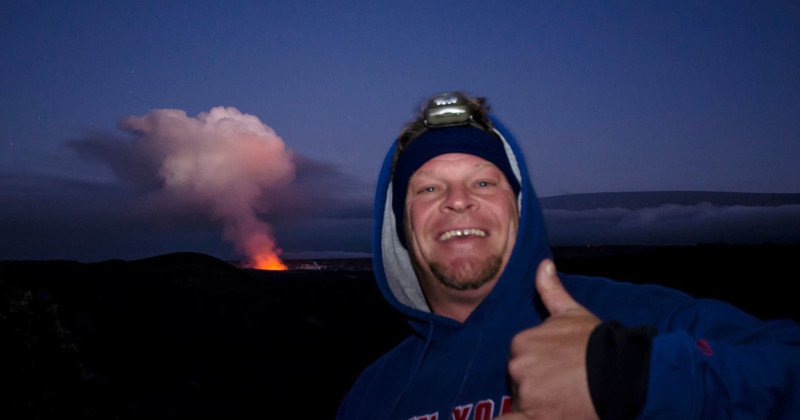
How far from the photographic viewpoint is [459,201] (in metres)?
2.86

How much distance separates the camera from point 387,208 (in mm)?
3604

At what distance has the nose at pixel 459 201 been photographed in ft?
9.35

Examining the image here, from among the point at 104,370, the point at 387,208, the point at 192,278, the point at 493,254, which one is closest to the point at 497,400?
the point at 493,254

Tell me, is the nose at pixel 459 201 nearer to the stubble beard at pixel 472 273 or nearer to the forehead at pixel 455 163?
the forehead at pixel 455 163

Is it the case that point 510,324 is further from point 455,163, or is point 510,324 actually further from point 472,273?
point 455,163

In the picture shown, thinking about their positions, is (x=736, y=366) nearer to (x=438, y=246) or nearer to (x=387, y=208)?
(x=438, y=246)

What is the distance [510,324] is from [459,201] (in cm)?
85

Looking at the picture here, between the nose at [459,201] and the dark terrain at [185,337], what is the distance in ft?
26.7

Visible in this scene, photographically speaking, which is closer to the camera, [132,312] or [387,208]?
[387,208]

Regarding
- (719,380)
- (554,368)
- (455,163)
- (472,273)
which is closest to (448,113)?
(455,163)

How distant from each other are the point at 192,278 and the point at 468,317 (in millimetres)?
44172

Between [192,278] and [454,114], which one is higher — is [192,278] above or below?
below

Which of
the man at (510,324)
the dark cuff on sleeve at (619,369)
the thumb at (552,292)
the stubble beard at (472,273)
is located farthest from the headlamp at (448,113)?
the dark cuff on sleeve at (619,369)

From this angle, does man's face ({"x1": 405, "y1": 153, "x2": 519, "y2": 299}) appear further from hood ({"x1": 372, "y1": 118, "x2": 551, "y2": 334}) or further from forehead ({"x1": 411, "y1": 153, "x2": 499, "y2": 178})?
hood ({"x1": 372, "y1": 118, "x2": 551, "y2": 334})
